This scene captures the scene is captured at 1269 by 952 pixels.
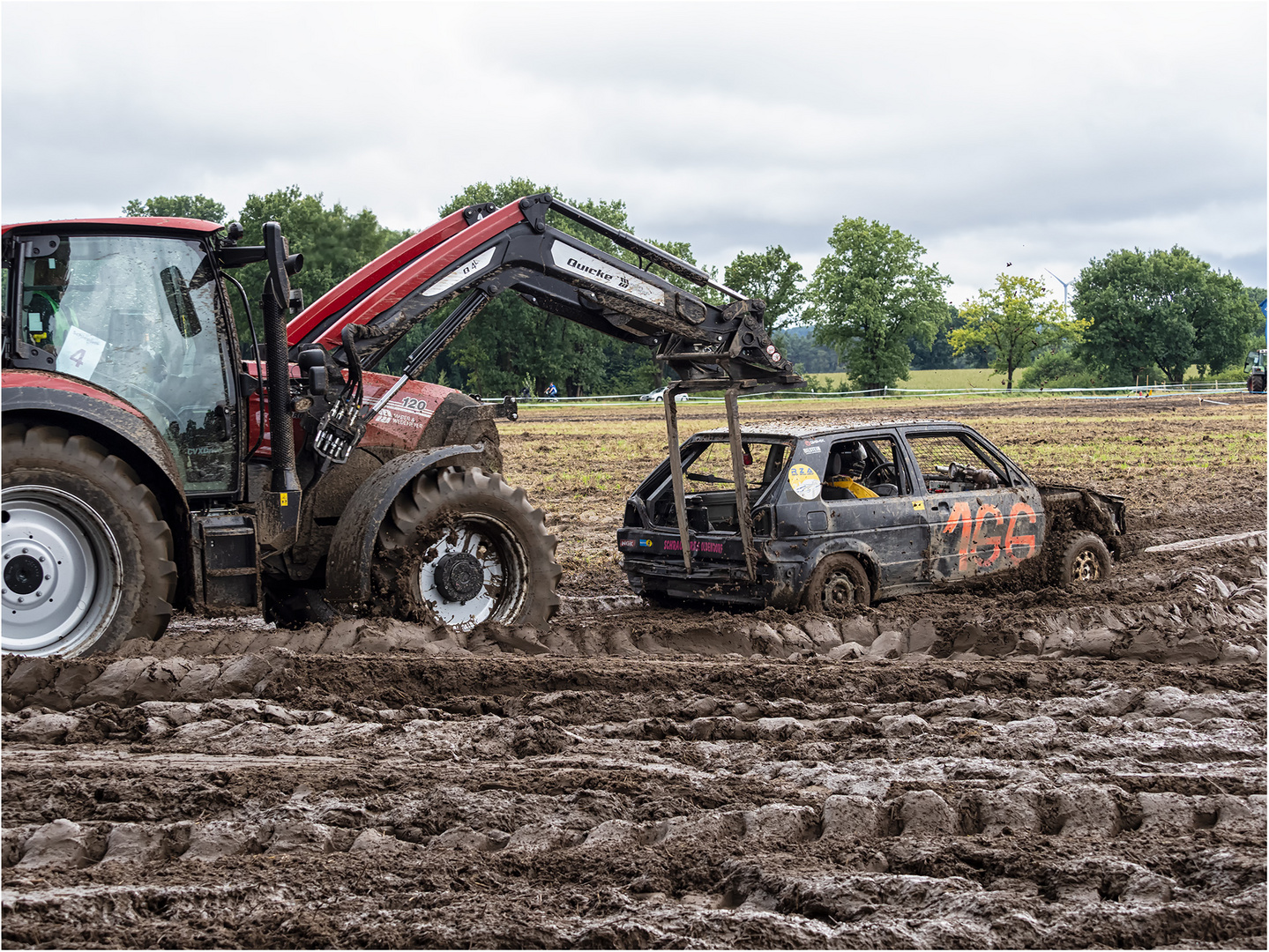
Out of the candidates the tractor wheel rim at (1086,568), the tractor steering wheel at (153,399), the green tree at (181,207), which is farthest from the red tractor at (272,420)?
the green tree at (181,207)

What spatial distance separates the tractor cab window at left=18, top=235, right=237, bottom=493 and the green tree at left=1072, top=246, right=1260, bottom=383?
284ft

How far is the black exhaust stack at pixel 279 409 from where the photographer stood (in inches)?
305

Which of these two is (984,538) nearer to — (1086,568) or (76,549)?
(1086,568)

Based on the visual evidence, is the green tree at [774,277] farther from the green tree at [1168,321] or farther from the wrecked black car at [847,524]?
the wrecked black car at [847,524]

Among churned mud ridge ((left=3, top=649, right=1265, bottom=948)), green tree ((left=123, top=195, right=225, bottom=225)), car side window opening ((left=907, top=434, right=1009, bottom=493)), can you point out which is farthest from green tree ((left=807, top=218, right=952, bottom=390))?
churned mud ridge ((left=3, top=649, right=1265, bottom=948))

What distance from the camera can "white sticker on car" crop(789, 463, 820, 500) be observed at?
9367mm

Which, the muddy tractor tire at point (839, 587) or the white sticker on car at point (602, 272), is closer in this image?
the white sticker on car at point (602, 272)

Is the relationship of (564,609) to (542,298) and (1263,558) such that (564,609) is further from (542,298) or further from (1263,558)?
(1263,558)

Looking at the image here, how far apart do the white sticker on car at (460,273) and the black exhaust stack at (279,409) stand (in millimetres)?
1101

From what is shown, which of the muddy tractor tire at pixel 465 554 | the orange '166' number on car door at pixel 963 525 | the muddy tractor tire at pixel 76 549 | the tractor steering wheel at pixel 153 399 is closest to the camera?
the muddy tractor tire at pixel 76 549

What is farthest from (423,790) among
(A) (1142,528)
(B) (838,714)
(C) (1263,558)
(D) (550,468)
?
(D) (550,468)

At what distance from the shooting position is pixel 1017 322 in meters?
85.3

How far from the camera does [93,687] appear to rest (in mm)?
6574

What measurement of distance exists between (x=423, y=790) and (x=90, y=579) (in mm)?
2976
